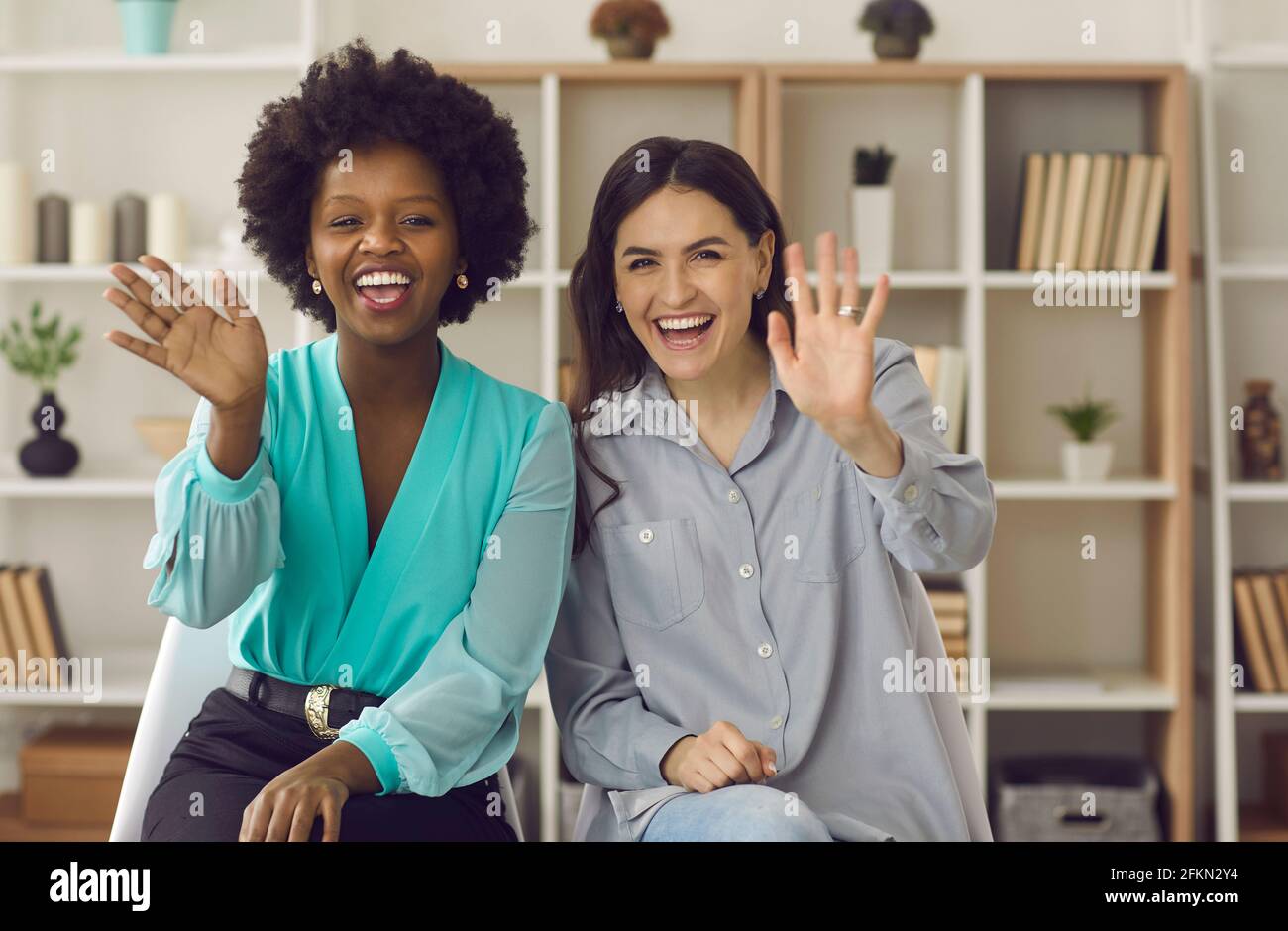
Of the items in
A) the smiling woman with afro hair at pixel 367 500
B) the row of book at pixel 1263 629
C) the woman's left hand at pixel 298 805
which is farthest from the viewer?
the row of book at pixel 1263 629

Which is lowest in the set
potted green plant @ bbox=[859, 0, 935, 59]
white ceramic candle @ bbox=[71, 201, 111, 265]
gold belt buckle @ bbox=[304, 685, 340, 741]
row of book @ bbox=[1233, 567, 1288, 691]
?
row of book @ bbox=[1233, 567, 1288, 691]

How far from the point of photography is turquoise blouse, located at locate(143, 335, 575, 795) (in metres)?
1.08

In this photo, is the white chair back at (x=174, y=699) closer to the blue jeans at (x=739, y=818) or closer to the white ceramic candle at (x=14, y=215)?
the blue jeans at (x=739, y=818)

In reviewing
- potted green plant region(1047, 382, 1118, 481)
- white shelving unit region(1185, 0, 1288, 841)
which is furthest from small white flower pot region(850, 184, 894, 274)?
white shelving unit region(1185, 0, 1288, 841)

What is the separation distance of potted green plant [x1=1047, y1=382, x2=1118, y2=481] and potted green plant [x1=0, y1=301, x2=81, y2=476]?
6.57ft

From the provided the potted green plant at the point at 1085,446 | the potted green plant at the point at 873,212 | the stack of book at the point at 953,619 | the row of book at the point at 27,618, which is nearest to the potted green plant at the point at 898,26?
the potted green plant at the point at 873,212

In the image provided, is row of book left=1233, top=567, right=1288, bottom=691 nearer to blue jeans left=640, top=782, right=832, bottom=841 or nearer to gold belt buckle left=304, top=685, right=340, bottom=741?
blue jeans left=640, top=782, right=832, bottom=841

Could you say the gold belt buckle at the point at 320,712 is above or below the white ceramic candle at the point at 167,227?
below

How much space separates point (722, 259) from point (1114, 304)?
1711 millimetres

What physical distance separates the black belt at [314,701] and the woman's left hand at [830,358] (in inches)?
18.7

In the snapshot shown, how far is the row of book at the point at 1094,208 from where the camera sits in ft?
8.16
